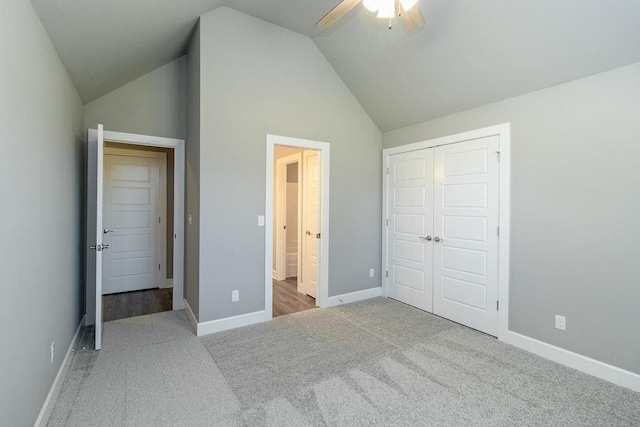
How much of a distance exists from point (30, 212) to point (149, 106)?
2393 millimetres

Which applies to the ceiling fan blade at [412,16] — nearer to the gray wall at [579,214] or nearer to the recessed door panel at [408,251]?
the gray wall at [579,214]

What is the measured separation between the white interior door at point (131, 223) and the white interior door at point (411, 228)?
3690 mm

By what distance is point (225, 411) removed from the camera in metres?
1.96

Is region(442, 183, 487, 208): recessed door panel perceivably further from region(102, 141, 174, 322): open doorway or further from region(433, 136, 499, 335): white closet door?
region(102, 141, 174, 322): open doorway

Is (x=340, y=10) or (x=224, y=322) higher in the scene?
(x=340, y=10)

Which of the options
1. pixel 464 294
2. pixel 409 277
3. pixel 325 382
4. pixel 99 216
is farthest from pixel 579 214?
pixel 99 216

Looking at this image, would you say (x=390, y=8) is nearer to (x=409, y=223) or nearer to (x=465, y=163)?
(x=465, y=163)

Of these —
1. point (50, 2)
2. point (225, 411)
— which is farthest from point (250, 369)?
point (50, 2)

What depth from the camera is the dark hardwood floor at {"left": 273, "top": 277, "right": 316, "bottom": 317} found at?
12.8 ft

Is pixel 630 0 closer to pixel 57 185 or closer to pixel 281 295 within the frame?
pixel 57 185

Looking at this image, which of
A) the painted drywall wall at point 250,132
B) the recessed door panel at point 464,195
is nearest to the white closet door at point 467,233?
the recessed door panel at point 464,195

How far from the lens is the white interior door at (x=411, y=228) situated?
381cm

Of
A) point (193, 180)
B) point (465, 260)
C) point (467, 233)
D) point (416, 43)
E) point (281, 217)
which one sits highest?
point (416, 43)

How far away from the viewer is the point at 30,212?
170cm
